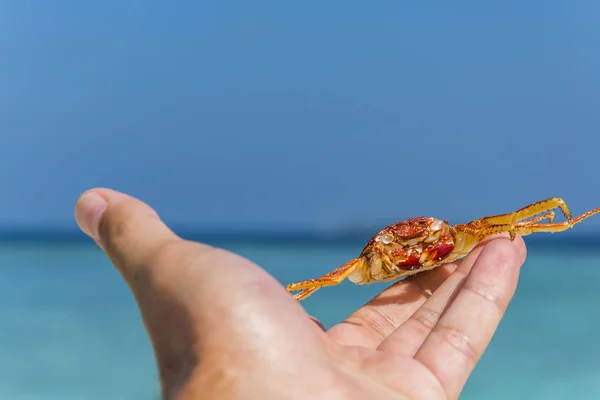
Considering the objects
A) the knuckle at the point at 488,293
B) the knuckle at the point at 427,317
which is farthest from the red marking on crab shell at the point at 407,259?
the knuckle at the point at 488,293

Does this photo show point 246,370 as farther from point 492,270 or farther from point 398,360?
point 492,270

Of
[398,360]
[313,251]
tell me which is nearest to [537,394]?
[398,360]

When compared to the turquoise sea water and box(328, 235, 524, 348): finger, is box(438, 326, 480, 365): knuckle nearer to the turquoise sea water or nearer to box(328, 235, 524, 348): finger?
box(328, 235, 524, 348): finger

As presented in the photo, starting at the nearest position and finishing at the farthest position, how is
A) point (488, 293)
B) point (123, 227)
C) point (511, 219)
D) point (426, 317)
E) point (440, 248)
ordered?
1. point (123, 227)
2. point (488, 293)
3. point (426, 317)
4. point (511, 219)
5. point (440, 248)

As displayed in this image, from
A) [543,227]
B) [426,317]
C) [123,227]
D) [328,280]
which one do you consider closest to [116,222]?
[123,227]

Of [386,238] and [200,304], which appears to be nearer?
[200,304]

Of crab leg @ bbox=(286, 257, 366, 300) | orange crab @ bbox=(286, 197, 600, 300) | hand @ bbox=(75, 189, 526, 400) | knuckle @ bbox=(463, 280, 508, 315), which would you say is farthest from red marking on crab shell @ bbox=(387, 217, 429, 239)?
hand @ bbox=(75, 189, 526, 400)

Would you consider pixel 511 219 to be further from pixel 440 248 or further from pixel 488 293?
pixel 488 293
